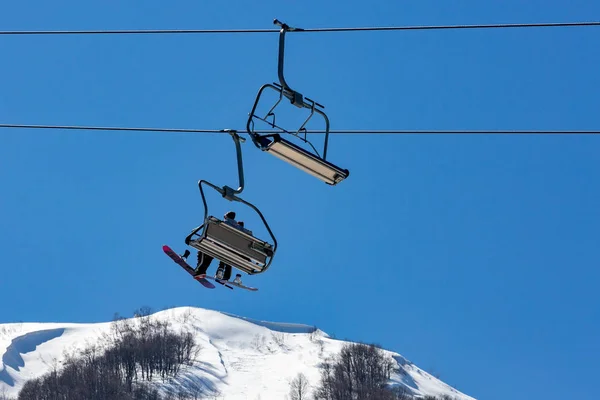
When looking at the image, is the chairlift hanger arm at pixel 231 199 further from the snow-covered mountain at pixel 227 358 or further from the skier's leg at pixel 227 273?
the snow-covered mountain at pixel 227 358

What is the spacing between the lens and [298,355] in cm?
18638

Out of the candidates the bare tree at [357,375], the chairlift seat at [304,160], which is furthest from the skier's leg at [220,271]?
the bare tree at [357,375]

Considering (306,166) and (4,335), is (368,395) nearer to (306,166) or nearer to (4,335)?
(4,335)

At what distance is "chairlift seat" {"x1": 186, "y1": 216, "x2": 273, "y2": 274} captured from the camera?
20031 millimetres

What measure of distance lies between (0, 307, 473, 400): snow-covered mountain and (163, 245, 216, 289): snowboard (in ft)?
433

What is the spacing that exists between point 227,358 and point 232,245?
163094mm

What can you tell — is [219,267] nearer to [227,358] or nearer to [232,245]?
[232,245]

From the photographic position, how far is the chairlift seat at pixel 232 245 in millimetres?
20031

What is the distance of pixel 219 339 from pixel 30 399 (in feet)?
154

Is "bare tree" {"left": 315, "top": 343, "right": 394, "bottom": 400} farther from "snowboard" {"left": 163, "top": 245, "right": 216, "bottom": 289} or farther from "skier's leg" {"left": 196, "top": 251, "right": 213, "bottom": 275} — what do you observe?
"skier's leg" {"left": 196, "top": 251, "right": 213, "bottom": 275}

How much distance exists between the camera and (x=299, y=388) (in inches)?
Answer: 6339

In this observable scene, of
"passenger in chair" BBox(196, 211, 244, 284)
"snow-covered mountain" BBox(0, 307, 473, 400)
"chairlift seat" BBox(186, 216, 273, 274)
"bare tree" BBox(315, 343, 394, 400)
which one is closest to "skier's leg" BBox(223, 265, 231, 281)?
"passenger in chair" BBox(196, 211, 244, 284)

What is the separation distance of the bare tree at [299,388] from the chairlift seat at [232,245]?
13871 cm

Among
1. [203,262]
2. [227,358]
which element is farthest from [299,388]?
[203,262]
